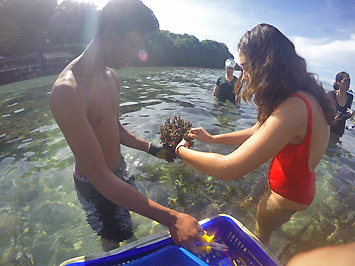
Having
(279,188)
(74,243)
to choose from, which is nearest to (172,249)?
(279,188)

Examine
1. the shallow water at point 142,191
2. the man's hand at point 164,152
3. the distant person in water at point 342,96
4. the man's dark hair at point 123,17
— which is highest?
the man's dark hair at point 123,17

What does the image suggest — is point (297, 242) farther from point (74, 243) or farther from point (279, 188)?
point (74, 243)

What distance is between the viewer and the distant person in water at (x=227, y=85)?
1042 centimetres

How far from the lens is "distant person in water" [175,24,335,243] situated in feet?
6.36

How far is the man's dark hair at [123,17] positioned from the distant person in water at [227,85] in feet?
27.9

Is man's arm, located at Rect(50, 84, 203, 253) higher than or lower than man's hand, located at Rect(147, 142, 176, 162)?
higher

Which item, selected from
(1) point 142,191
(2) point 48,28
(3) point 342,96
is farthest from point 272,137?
(2) point 48,28

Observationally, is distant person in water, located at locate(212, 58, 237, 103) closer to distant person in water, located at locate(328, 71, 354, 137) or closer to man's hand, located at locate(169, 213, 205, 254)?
distant person in water, located at locate(328, 71, 354, 137)

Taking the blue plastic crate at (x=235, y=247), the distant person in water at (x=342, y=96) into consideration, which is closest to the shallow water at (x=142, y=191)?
the distant person in water at (x=342, y=96)

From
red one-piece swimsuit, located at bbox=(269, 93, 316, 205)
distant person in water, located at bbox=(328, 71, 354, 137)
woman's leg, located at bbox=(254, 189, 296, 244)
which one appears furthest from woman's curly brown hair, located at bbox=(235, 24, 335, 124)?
distant person in water, located at bbox=(328, 71, 354, 137)

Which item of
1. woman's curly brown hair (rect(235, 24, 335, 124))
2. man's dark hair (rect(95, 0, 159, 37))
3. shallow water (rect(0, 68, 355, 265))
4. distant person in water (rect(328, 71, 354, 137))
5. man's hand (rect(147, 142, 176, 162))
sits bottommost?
shallow water (rect(0, 68, 355, 265))

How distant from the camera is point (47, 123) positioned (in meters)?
8.52

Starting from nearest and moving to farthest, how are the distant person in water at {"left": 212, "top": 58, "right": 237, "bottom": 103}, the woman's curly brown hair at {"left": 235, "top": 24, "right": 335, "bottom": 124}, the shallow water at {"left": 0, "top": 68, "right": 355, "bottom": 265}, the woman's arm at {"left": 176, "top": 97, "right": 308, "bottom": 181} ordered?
the woman's arm at {"left": 176, "top": 97, "right": 308, "bottom": 181}
the woman's curly brown hair at {"left": 235, "top": 24, "right": 335, "bottom": 124}
the shallow water at {"left": 0, "top": 68, "right": 355, "bottom": 265}
the distant person in water at {"left": 212, "top": 58, "right": 237, "bottom": 103}

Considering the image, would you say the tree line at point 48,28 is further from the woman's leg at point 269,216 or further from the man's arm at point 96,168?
the woman's leg at point 269,216
